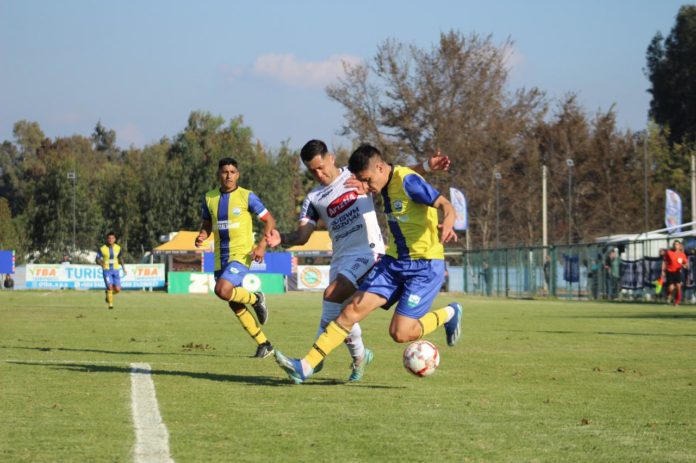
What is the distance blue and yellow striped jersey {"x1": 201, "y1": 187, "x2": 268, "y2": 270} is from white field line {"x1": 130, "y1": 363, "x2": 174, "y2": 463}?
3659 millimetres

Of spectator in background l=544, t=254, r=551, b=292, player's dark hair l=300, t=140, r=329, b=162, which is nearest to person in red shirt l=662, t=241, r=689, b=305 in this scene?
spectator in background l=544, t=254, r=551, b=292

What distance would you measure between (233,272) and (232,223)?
0.70 metres

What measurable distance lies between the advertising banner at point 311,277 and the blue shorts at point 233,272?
133ft

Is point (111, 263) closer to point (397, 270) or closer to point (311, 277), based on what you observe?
A: point (397, 270)

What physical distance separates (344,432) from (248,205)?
7.19 m

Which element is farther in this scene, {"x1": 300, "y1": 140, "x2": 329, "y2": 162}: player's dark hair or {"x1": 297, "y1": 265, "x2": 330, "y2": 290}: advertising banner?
{"x1": 297, "y1": 265, "x2": 330, "y2": 290}: advertising banner

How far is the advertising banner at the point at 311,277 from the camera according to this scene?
177 ft

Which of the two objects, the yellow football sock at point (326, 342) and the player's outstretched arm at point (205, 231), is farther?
the player's outstretched arm at point (205, 231)

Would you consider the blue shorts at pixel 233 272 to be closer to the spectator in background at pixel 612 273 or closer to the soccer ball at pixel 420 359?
the soccer ball at pixel 420 359

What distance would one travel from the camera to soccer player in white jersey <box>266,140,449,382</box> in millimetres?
9852

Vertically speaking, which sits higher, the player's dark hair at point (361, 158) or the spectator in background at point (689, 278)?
the player's dark hair at point (361, 158)

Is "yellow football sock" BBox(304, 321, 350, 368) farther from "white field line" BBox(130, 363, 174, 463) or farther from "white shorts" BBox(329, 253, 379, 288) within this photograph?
"white field line" BBox(130, 363, 174, 463)

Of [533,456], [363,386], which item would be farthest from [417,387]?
[533,456]

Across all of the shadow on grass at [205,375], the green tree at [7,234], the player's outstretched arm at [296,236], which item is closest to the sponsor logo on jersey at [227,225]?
the shadow on grass at [205,375]
